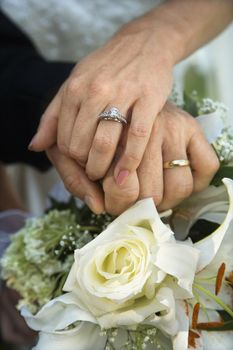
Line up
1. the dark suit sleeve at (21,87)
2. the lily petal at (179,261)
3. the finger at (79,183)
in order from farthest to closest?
1. the dark suit sleeve at (21,87)
2. the finger at (79,183)
3. the lily petal at (179,261)

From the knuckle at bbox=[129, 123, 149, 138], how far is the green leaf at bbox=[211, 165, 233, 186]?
0.11 m

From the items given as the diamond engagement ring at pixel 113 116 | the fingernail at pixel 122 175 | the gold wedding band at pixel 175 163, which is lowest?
the gold wedding band at pixel 175 163

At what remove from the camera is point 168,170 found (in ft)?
1.97

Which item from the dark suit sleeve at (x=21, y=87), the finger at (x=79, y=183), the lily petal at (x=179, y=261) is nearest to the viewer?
the lily petal at (x=179, y=261)

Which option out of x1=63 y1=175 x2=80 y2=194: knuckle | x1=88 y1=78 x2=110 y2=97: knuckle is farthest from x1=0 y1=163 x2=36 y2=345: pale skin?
x1=88 y1=78 x2=110 y2=97: knuckle

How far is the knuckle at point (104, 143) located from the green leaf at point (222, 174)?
0.13m

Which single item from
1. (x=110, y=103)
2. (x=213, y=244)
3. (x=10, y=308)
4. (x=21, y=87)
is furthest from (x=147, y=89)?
(x=10, y=308)

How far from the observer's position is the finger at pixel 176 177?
599 millimetres

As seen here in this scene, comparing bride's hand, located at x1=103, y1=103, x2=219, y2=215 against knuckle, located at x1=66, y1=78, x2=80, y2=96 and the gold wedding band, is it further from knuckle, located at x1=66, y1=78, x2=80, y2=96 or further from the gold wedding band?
knuckle, located at x1=66, y1=78, x2=80, y2=96

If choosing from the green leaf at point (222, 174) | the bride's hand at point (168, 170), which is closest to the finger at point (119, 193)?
the bride's hand at point (168, 170)

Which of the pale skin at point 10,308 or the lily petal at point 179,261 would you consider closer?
the lily petal at point 179,261

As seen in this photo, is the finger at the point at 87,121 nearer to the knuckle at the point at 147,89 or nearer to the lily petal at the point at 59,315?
the knuckle at the point at 147,89

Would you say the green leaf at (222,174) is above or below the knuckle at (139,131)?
below

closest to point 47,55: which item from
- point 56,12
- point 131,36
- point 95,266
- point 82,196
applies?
point 56,12
